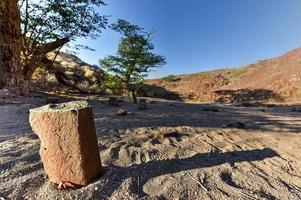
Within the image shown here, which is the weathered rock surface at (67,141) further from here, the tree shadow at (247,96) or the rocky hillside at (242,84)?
the rocky hillside at (242,84)

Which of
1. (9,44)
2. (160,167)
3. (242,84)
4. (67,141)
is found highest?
(9,44)

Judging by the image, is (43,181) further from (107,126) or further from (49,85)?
(49,85)

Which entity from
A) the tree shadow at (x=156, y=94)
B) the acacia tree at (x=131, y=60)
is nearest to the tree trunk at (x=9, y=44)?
the acacia tree at (x=131, y=60)

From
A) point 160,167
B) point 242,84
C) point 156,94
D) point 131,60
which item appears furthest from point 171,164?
point 242,84

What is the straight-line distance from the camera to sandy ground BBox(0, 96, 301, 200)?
234cm

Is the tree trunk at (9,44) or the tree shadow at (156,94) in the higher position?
the tree trunk at (9,44)

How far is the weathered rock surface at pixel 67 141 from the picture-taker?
7.44 ft

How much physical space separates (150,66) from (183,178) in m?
7.38

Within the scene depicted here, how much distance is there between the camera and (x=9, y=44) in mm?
8055

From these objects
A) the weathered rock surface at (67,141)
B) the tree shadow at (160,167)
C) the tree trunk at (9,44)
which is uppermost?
the tree trunk at (9,44)

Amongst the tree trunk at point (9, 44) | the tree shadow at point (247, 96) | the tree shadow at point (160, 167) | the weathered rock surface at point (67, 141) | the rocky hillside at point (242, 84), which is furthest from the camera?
the rocky hillside at point (242, 84)

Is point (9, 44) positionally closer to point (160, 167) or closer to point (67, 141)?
A: point (67, 141)

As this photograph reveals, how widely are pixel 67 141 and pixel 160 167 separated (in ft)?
3.34

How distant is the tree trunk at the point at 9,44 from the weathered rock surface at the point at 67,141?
6505 mm
